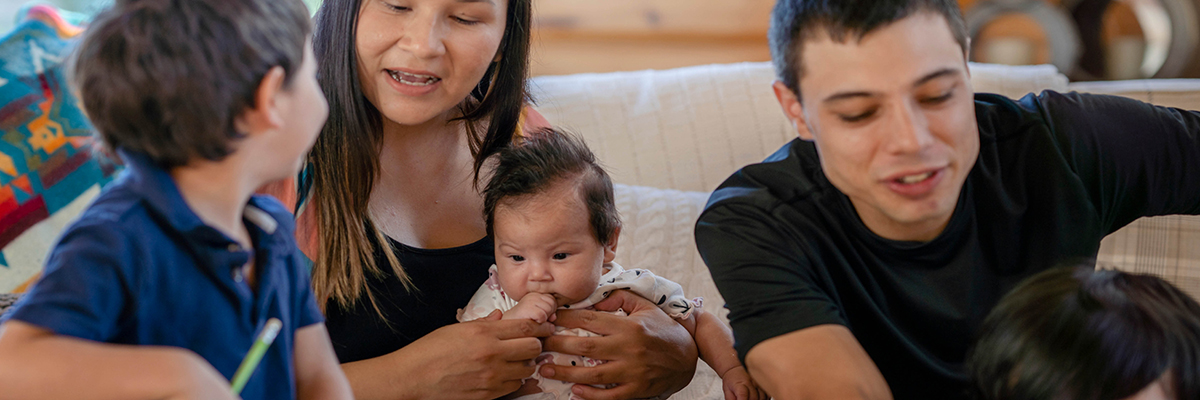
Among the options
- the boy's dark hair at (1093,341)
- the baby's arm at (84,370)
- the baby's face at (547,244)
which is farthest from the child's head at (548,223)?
the baby's arm at (84,370)

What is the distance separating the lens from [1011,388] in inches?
38.0

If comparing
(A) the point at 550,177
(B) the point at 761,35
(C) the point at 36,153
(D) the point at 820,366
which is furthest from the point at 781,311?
(B) the point at 761,35

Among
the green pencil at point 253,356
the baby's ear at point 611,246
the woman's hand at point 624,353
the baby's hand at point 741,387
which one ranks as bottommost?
the baby's hand at point 741,387

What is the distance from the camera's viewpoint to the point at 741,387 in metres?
1.32

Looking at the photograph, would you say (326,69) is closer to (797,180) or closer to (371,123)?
(371,123)

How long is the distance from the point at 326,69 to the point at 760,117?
111 cm

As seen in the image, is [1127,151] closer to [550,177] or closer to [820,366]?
[820,366]

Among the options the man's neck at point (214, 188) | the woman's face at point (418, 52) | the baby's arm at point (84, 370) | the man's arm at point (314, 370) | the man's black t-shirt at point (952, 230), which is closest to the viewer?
the baby's arm at point (84, 370)

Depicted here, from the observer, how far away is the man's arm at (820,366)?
102 centimetres

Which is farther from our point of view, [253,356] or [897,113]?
[897,113]

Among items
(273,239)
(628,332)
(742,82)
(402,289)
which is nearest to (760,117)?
(742,82)

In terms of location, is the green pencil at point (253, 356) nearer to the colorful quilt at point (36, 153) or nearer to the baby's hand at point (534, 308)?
the baby's hand at point (534, 308)

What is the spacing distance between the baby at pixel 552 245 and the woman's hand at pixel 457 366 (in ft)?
0.12

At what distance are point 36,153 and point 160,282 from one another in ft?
3.86
